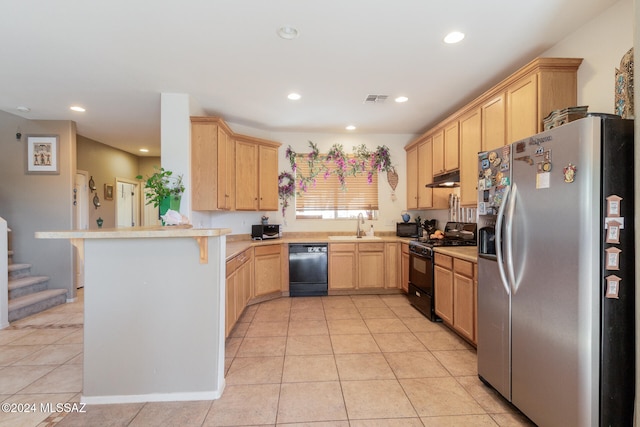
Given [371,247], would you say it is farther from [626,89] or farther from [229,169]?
[626,89]

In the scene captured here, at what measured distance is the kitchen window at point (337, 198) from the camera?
4.93 metres

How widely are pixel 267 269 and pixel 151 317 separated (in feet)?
7.34

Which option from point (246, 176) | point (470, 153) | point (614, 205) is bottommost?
point (614, 205)

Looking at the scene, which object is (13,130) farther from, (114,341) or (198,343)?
(198,343)

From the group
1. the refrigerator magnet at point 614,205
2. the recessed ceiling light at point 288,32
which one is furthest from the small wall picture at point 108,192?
the refrigerator magnet at point 614,205

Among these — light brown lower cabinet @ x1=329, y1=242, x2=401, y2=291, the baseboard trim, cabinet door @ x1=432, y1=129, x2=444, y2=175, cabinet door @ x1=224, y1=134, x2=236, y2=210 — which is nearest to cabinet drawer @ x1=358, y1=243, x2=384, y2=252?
light brown lower cabinet @ x1=329, y1=242, x2=401, y2=291

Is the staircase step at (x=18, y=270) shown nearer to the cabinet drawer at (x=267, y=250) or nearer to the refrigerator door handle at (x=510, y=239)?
the cabinet drawer at (x=267, y=250)

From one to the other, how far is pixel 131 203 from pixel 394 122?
6108 millimetres

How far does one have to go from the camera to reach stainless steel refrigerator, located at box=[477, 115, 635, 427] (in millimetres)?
1345

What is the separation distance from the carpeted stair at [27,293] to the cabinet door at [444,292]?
5.05 m

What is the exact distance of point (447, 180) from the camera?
11.7 ft

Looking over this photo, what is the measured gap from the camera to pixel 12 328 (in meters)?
3.21

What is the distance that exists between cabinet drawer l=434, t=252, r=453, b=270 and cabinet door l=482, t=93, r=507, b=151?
119 cm

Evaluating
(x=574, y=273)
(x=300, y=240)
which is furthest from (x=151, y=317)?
(x=300, y=240)
